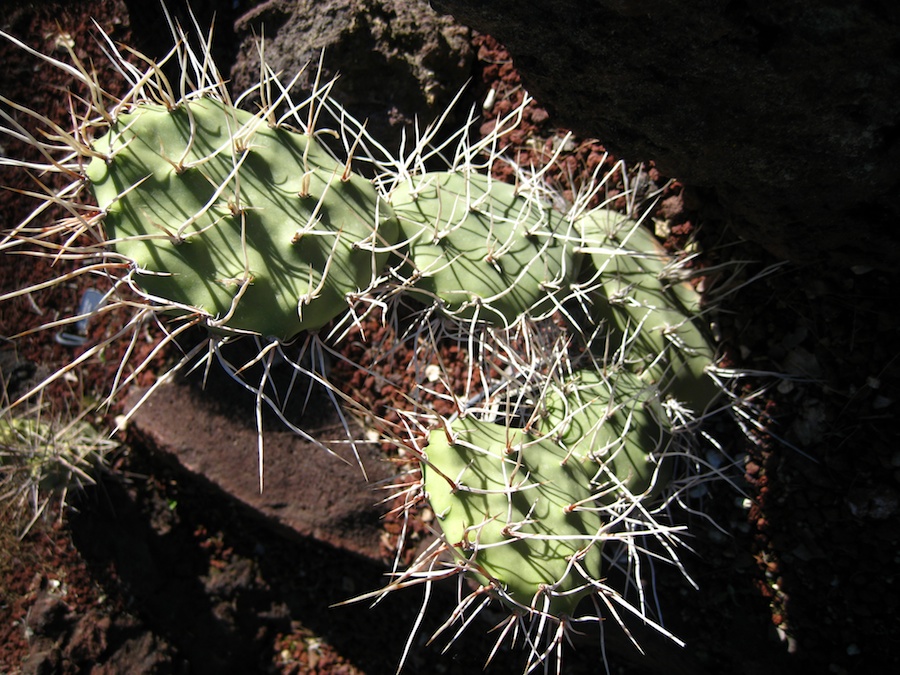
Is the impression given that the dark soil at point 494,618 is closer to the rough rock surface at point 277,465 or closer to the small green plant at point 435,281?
the rough rock surface at point 277,465

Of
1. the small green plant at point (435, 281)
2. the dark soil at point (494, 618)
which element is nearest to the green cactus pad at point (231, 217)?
the small green plant at point (435, 281)

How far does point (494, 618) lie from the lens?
208cm

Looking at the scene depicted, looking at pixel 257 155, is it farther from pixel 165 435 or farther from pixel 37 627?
pixel 37 627

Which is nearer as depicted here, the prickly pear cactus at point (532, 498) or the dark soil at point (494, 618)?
the prickly pear cactus at point (532, 498)

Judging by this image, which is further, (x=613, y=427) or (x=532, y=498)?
(x=613, y=427)

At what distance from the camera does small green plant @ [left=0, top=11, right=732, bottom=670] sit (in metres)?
1.01

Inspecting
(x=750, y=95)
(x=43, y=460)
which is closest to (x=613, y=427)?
(x=750, y=95)

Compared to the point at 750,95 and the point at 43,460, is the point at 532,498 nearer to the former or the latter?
the point at 750,95

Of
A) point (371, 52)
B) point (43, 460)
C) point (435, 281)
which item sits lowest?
point (43, 460)

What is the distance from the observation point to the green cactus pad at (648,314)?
158 centimetres

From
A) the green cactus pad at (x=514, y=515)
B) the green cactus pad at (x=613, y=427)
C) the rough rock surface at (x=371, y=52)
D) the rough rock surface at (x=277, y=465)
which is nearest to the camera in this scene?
the green cactus pad at (x=514, y=515)

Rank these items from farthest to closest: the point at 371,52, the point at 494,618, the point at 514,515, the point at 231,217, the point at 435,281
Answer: the point at 494,618, the point at 371,52, the point at 435,281, the point at 514,515, the point at 231,217

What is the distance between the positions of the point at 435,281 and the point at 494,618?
4.36 feet

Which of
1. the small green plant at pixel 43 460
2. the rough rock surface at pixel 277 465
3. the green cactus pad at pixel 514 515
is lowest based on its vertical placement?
the small green plant at pixel 43 460
